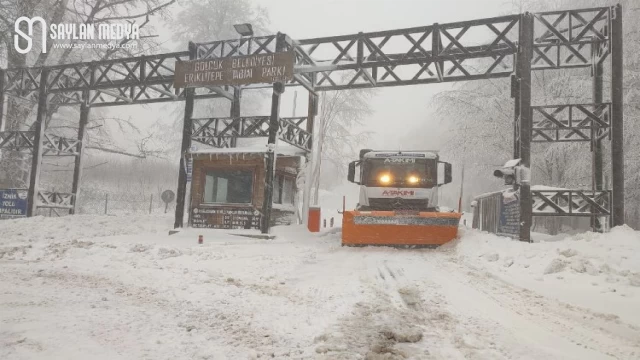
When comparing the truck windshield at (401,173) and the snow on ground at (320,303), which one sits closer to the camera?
the snow on ground at (320,303)

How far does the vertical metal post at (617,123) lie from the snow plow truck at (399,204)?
393 centimetres

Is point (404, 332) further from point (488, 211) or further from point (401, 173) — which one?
point (488, 211)

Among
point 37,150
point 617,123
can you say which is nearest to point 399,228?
point 617,123

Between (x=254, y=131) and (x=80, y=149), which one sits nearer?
(x=254, y=131)

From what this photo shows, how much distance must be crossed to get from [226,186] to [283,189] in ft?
7.25

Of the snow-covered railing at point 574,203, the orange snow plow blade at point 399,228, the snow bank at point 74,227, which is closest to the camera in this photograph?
the snow-covered railing at point 574,203

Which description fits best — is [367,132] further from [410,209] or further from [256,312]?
[256,312]

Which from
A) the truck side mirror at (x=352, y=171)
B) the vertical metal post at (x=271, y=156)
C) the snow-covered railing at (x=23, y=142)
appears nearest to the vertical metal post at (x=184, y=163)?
the vertical metal post at (x=271, y=156)

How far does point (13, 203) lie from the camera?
52.2 ft

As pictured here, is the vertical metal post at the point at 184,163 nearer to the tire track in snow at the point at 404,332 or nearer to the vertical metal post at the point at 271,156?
the vertical metal post at the point at 271,156

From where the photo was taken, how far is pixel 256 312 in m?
4.04

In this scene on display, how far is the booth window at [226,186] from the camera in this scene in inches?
546

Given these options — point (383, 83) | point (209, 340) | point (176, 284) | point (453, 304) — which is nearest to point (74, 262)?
point (176, 284)

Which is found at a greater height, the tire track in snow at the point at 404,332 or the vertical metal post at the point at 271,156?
the vertical metal post at the point at 271,156
